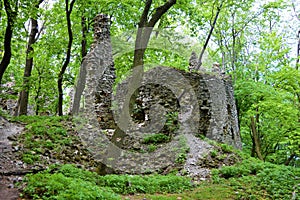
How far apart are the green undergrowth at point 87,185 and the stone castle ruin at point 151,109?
6.54 ft

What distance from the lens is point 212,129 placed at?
42.3 ft

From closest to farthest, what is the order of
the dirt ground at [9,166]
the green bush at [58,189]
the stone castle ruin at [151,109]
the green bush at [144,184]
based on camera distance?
the green bush at [58,189] < the dirt ground at [9,166] < the green bush at [144,184] < the stone castle ruin at [151,109]

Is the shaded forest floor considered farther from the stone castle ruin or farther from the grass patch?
the stone castle ruin

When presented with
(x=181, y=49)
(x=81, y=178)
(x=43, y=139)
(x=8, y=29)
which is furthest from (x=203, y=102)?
(x=8, y=29)

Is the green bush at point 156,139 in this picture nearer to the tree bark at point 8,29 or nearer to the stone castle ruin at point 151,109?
the stone castle ruin at point 151,109

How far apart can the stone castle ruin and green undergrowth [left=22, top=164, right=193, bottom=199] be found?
199 centimetres

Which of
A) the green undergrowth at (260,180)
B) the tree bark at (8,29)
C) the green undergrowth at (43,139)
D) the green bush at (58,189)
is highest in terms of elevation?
the tree bark at (8,29)

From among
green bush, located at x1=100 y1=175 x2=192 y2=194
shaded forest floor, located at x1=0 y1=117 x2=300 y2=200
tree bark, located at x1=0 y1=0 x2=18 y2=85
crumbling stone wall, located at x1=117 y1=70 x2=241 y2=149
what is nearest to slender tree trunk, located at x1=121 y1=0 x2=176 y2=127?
green bush, located at x1=100 y1=175 x2=192 y2=194

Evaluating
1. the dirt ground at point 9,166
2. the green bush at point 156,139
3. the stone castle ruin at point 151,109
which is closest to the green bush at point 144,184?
the stone castle ruin at point 151,109

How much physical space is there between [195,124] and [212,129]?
3.02ft

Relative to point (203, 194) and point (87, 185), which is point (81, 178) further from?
point (203, 194)

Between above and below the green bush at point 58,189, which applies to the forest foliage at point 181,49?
above

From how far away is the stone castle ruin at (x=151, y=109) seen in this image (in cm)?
1038

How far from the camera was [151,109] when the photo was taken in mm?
12422
